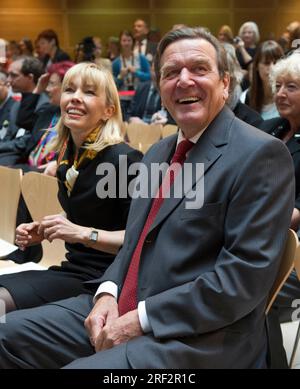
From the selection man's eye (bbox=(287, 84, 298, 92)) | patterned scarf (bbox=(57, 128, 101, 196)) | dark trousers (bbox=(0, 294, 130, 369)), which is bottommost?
dark trousers (bbox=(0, 294, 130, 369))

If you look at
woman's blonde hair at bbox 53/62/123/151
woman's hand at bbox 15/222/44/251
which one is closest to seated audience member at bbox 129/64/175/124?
woman's blonde hair at bbox 53/62/123/151

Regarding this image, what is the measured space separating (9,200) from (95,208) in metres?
0.97

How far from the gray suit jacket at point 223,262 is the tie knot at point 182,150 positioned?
0.47 ft

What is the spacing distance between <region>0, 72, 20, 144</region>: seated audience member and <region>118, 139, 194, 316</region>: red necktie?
3585 mm

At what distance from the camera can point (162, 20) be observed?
11977mm

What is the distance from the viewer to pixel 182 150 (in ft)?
5.48

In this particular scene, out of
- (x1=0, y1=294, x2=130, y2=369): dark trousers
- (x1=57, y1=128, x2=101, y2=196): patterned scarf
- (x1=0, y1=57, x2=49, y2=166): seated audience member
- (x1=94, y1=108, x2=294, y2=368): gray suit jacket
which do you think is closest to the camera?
(x1=94, y1=108, x2=294, y2=368): gray suit jacket

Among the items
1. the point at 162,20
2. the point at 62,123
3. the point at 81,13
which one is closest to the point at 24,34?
the point at 81,13

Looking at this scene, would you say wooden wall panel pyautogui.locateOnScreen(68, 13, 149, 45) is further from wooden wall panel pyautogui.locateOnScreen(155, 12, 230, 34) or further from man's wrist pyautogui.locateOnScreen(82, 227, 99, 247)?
man's wrist pyautogui.locateOnScreen(82, 227, 99, 247)

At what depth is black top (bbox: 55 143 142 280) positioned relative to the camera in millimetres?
2184

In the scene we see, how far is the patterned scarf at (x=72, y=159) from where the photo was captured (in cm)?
224

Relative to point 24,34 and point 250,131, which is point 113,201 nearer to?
point 250,131

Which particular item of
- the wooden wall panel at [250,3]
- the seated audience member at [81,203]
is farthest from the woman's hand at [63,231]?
the wooden wall panel at [250,3]
